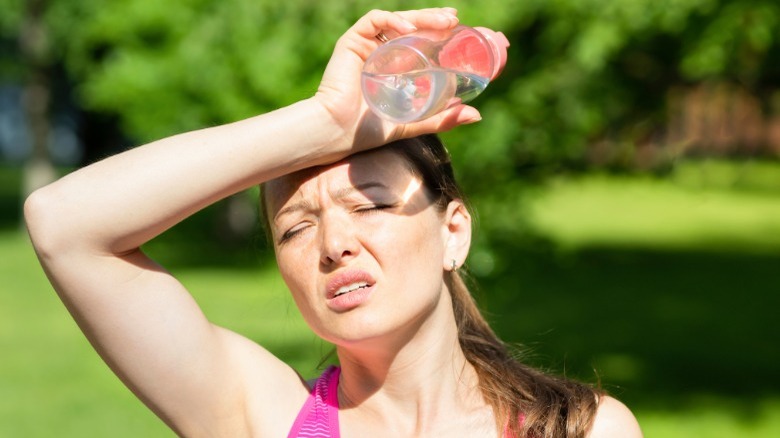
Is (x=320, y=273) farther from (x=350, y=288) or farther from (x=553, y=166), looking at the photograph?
(x=553, y=166)

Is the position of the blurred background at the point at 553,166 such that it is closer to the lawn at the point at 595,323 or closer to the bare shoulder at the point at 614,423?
the lawn at the point at 595,323

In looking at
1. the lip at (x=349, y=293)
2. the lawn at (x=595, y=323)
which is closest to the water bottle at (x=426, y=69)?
the lip at (x=349, y=293)

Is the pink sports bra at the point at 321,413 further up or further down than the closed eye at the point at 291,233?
further down

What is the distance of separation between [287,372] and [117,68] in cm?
1435

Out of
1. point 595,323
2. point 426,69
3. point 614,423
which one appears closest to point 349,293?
point 426,69

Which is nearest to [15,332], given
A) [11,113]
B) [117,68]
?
[117,68]

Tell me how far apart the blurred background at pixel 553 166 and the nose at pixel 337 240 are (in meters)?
0.86

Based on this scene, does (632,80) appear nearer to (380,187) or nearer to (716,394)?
(716,394)

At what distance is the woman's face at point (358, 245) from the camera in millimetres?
2156

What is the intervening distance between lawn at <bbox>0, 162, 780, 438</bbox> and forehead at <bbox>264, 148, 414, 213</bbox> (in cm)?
140

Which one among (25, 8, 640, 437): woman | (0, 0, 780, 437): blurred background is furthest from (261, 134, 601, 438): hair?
(0, 0, 780, 437): blurred background

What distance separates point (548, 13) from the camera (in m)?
7.55

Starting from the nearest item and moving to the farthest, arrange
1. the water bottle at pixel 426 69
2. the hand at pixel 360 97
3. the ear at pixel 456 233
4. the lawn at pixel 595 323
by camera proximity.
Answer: the water bottle at pixel 426 69
the hand at pixel 360 97
the ear at pixel 456 233
the lawn at pixel 595 323

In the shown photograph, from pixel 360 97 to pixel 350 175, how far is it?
15cm
